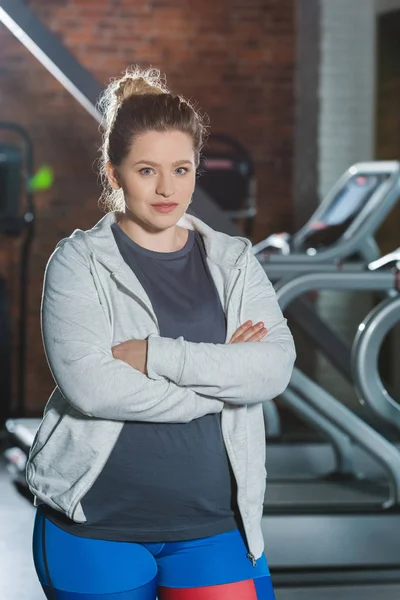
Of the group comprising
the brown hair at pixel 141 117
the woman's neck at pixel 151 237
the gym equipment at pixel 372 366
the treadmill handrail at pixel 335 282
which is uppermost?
the brown hair at pixel 141 117

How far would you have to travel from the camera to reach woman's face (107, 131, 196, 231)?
1352 millimetres

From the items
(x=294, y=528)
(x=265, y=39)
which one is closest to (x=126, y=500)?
(x=294, y=528)

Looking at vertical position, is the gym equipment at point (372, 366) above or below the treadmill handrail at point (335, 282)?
below

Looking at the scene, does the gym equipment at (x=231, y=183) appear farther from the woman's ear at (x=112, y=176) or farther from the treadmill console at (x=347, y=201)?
the woman's ear at (x=112, y=176)

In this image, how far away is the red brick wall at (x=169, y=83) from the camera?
624 centimetres

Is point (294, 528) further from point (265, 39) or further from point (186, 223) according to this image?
point (265, 39)

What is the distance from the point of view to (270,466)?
14.1 feet

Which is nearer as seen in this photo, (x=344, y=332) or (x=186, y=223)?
(x=186, y=223)

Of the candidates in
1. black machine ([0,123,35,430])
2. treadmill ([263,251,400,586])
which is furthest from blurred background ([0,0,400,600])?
treadmill ([263,251,400,586])

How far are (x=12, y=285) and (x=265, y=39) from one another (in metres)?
2.26

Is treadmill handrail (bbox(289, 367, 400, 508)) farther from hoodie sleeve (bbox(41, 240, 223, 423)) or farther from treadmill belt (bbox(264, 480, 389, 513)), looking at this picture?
hoodie sleeve (bbox(41, 240, 223, 423))

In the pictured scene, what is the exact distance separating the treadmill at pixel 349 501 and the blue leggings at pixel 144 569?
4.87ft

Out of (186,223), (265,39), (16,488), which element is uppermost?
(265,39)

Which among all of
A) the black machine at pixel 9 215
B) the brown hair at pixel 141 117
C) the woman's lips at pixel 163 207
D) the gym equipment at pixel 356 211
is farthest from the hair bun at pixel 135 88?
the black machine at pixel 9 215
